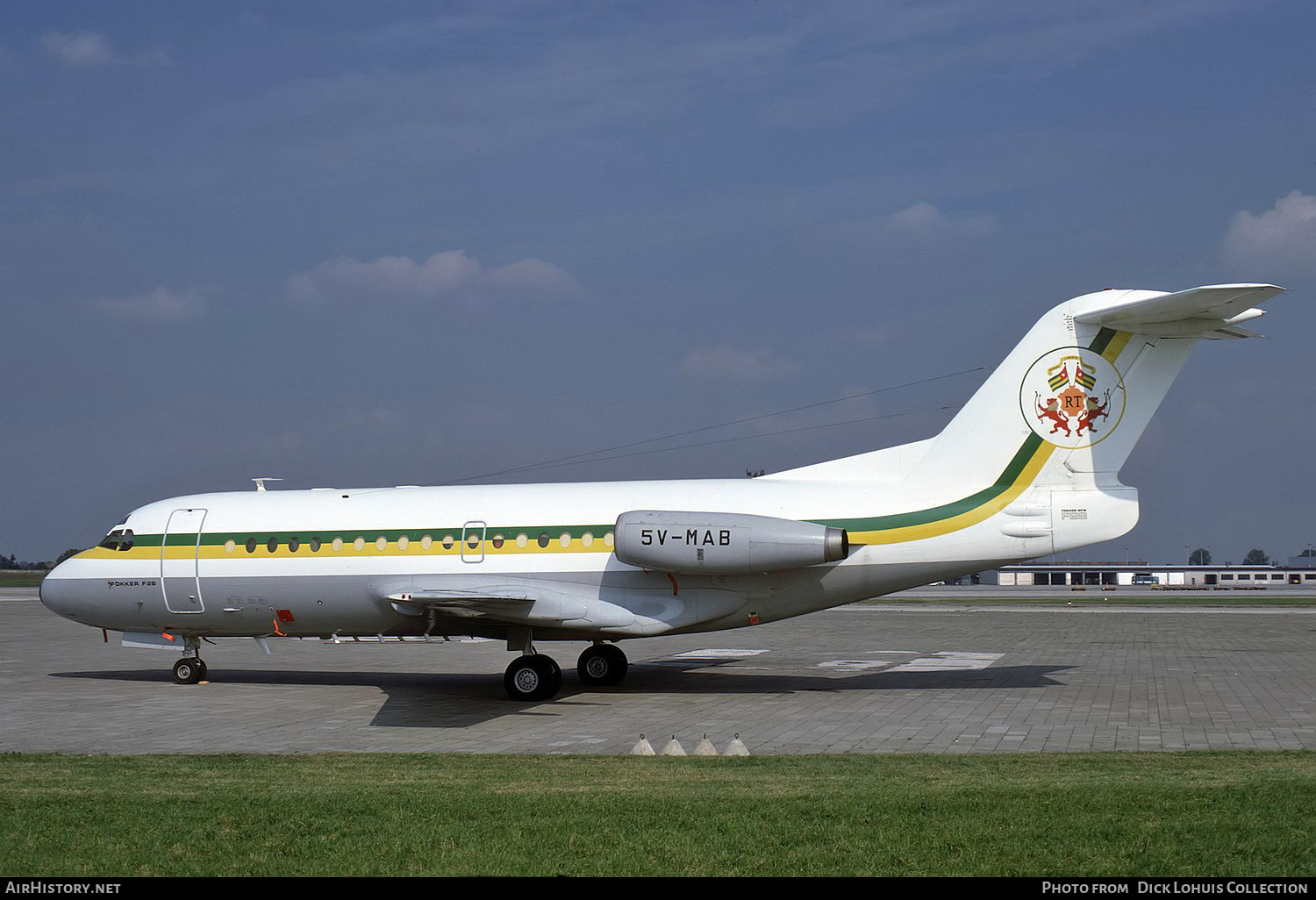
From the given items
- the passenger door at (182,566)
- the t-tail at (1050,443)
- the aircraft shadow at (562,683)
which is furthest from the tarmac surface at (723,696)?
the t-tail at (1050,443)

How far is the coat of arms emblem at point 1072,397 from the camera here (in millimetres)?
17047

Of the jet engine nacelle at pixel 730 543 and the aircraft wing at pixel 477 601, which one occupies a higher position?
the jet engine nacelle at pixel 730 543

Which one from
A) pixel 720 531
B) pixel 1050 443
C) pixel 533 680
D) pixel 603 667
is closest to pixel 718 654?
pixel 603 667

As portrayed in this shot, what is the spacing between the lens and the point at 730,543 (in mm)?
17094

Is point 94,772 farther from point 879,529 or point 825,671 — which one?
point 825,671

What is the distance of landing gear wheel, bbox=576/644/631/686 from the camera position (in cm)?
2023

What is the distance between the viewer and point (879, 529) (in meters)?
17.5

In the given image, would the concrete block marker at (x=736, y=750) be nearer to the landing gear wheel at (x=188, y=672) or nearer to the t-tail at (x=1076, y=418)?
the t-tail at (x=1076, y=418)

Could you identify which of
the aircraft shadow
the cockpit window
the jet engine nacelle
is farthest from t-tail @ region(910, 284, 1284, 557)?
the cockpit window

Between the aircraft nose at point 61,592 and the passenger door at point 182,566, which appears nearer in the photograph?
the passenger door at point 182,566

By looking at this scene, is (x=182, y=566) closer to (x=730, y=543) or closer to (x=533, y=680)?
(x=533, y=680)

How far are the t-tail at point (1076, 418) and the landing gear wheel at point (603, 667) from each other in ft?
21.3
